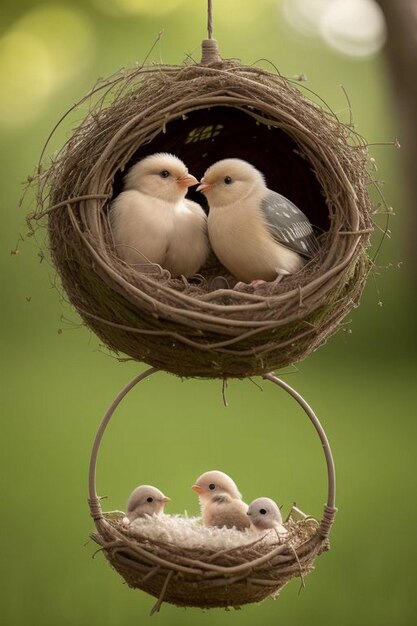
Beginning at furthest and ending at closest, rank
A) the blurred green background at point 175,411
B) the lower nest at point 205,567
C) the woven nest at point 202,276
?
the blurred green background at point 175,411 < the lower nest at point 205,567 < the woven nest at point 202,276

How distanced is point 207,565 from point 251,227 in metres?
0.68

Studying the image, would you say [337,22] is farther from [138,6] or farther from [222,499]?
[222,499]

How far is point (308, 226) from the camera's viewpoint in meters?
2.13

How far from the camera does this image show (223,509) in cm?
222

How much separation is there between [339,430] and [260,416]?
1.11ft

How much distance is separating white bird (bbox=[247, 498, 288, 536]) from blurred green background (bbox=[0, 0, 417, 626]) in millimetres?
1517


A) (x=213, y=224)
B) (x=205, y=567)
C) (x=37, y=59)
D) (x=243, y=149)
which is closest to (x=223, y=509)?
(x=205, y=567)

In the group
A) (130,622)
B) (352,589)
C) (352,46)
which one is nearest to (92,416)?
(130,622)

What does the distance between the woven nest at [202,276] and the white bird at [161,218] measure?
67 mm

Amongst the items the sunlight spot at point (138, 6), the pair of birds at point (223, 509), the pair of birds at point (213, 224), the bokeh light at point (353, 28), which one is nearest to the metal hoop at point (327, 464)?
the pair of birds at point (223, 509)

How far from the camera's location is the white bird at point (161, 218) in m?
2.08

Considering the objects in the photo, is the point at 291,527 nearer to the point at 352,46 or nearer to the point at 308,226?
the point at 308,226

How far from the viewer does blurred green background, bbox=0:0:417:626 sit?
12.3 feet

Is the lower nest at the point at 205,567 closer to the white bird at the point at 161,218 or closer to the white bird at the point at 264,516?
the white bird at the point at 264,516
